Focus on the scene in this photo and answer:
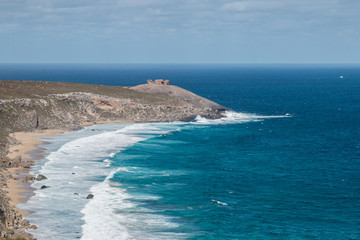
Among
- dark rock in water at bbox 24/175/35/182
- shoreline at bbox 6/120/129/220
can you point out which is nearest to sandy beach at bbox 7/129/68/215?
shoreline at bbox 6/120/129/220

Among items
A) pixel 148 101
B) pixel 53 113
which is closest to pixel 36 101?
pixel 53 113

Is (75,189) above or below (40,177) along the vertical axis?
below

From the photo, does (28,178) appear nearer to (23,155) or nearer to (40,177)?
(40,177)

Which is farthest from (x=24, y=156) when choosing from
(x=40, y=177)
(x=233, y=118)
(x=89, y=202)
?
(x=233, y=118)

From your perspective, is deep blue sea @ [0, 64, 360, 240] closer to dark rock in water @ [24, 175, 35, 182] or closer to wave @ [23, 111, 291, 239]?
wave @ [23, 111, 291, 239]

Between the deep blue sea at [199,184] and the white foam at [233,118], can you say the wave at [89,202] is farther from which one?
the white foam at [233,118]
